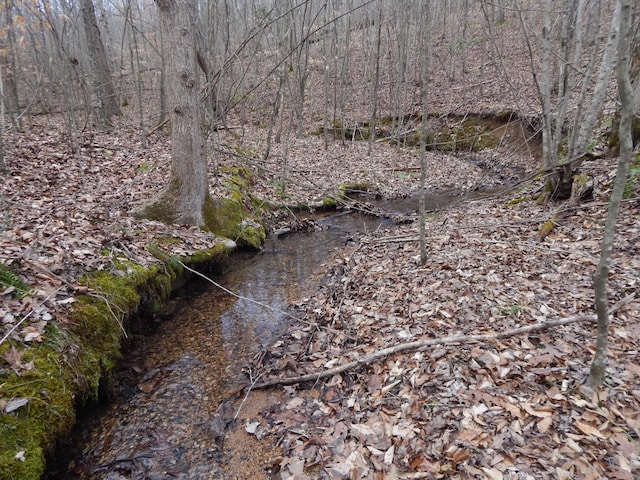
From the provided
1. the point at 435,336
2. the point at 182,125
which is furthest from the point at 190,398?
the point at 182,125

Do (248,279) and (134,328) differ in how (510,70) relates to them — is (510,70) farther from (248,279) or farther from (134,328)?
(134,328)

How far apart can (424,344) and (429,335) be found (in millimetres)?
233

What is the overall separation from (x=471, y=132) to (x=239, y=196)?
14096 mm

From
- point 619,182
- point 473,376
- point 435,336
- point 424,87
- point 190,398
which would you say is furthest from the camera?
point 424,87

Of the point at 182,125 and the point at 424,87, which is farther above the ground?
the point at 424,87

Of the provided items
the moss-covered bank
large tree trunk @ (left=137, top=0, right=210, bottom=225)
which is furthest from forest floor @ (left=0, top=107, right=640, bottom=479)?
large tree trunk @ (left=137, top=0, right=210, bottom=225)

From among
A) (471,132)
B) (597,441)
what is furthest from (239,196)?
(471,132)

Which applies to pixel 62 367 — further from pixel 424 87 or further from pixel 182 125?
pixel 424 87

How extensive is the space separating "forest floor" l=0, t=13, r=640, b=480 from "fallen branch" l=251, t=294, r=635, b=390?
3 cm

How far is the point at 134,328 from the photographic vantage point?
4.98 meters

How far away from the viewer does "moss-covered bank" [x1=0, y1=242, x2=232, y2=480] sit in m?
2.77

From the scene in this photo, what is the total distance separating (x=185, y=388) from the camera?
4152mm

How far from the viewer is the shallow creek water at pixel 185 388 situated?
10.6 feet

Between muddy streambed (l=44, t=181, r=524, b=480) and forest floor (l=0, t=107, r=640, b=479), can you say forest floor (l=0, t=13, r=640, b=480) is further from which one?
muddy streambed (l=44, t=181, r=524, b=480)
